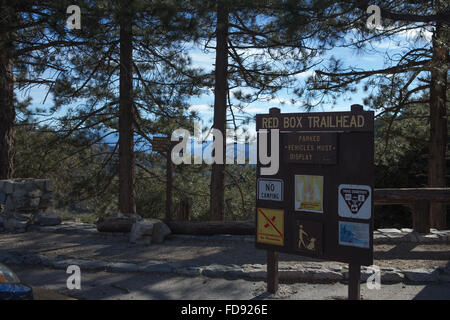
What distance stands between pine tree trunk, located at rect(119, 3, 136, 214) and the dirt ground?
2.99 metres

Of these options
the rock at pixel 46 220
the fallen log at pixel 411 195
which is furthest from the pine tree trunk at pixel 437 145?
the rock at pixel 46 220

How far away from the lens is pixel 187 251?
7641 mm

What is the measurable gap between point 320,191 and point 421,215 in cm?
492

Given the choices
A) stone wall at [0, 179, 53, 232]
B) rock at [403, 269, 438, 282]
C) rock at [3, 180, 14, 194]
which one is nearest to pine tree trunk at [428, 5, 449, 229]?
rock at [403, 269, 438, 282]

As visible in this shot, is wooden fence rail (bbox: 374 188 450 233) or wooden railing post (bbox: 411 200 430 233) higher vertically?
wooden fence rail (bbox: 374 188 450 233)

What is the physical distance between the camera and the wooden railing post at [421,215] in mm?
8633

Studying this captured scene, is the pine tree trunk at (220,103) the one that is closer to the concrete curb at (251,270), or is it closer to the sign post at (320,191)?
the concrete curb at (251,270)

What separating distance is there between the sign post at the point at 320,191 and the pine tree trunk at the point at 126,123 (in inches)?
268

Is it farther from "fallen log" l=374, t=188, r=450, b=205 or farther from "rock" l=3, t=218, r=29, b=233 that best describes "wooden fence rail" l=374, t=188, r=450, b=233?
"rock" l=3, t=218, r=29, b=233

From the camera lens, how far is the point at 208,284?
5535mm

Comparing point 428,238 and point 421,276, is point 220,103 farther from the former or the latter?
point 421,276

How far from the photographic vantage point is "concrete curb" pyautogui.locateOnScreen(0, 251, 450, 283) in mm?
5703

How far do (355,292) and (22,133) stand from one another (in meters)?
13.5

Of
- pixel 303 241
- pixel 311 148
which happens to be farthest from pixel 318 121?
pixel 303 241
